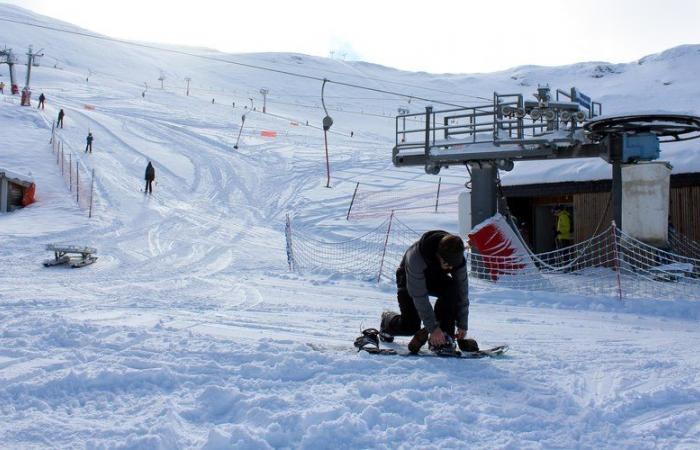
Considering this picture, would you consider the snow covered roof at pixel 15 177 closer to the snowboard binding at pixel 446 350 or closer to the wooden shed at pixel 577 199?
the wooden shed at pixel 577 199

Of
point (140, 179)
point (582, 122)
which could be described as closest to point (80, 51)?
point (140, 179)

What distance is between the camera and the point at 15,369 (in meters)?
5.48

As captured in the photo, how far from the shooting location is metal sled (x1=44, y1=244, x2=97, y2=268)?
50.0 feet

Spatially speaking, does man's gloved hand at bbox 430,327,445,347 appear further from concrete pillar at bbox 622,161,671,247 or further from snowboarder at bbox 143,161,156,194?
snowboarder at bbox 143,161,156,194

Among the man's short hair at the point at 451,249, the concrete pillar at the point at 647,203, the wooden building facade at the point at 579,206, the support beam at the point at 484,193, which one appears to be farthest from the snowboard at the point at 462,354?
the wooden building facade at the point at 579,206

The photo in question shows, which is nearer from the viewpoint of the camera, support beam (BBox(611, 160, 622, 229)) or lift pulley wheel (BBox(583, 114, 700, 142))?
lift pulley wheel (BBox(583, 114, 700, 142))

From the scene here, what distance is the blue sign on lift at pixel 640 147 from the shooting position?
13.8 metres

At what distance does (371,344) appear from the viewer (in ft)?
20.9

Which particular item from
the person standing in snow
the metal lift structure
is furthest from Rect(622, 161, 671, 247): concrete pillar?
the person standing in snow

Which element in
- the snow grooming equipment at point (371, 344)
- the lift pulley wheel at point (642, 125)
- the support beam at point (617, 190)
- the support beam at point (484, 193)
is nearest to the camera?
the snow grooming equipment at point (371, 344)

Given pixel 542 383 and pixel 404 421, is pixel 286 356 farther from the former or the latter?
pixel 542 383

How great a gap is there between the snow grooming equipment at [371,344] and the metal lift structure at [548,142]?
8.70 metres

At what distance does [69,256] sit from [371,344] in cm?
1200

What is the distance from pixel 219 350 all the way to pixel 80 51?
123299mm
